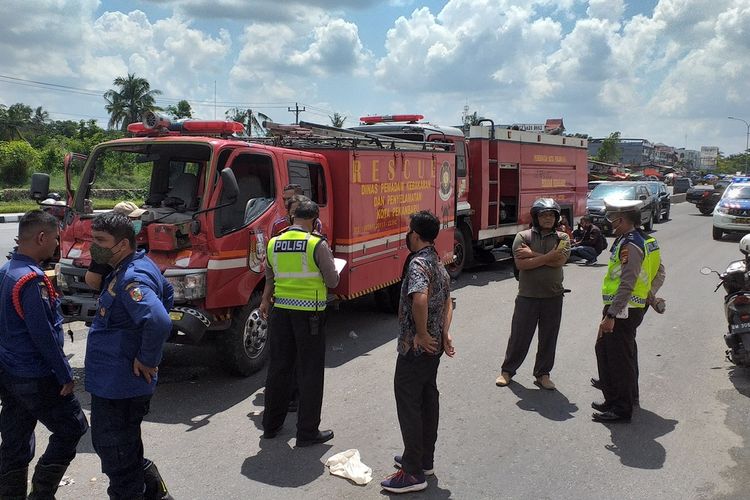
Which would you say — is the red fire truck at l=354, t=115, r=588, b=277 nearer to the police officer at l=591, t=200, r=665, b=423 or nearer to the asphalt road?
the asphalt road

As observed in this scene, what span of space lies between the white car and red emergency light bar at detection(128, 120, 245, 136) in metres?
16.2

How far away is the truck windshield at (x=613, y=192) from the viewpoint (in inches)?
811

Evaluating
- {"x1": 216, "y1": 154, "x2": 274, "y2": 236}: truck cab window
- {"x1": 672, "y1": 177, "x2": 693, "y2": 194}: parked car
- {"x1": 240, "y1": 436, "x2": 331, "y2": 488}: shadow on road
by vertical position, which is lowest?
{"x1": 240, "y1": 436, "x2": 331, "y2": 488}: shadow on road

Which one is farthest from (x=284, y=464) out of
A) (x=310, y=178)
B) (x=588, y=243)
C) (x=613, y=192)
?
(x=613, y=192)

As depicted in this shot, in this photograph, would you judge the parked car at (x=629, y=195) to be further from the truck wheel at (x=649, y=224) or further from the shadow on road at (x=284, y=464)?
the shadow on road at (x=284, y=464)

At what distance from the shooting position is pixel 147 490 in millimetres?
3498

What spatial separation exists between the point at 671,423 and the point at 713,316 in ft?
14.7

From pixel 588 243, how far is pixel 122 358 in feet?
41.3

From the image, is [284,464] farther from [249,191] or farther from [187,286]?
[249,191]

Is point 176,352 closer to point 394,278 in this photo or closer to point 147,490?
point 394,278

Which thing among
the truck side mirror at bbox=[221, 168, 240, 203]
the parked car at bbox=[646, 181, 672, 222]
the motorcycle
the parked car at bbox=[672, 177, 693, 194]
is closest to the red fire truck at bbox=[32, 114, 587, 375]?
the truck side mirror at bbox=[221, 168, 240, 203]

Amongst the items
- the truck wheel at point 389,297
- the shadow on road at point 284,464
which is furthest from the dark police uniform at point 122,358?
the truck wheel at point 389,297

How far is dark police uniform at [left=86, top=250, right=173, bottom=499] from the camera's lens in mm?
3125

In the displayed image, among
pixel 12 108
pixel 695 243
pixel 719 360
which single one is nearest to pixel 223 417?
pixel 719 360
